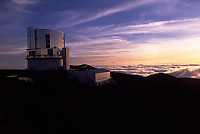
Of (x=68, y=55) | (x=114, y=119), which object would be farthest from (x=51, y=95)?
(x=68, y=55)

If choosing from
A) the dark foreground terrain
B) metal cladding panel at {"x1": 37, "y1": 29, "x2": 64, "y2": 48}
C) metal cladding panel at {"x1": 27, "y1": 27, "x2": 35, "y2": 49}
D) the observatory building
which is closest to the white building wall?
the dark foreground terrain

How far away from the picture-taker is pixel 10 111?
15.5 metres

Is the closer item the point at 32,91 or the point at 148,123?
the point at 148,123

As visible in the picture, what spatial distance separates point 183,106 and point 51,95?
73.0 feet

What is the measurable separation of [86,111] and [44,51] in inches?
931

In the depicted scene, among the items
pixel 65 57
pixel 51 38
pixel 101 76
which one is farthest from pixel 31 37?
pixel 101 76

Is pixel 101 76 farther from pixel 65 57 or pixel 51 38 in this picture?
pixel 51 38

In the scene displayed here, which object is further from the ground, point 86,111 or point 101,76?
point 101,76

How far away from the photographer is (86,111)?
1908 centimetres

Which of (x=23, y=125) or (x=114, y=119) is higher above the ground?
(x=23, y=125)

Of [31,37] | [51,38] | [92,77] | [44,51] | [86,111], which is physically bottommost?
[86,111]

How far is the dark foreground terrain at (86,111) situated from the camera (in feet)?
48.9

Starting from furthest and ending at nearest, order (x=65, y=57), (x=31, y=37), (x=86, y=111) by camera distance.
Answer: (x=65, y=57)
(x=31, y=37)
(x=86, y=111)

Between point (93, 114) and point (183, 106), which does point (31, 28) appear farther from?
point (183, 106)
